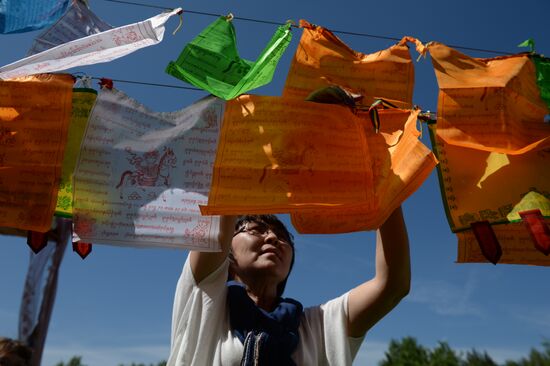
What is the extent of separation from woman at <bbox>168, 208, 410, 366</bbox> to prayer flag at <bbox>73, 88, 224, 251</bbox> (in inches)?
4.7

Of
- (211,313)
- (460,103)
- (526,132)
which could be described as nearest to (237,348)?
(211,313)

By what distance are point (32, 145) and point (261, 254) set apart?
839 mm

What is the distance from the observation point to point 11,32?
6.38 ft

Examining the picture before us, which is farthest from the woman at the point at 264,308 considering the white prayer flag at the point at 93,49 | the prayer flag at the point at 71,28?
the prayer flag at the point at 71,28

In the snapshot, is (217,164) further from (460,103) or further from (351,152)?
(460,103)

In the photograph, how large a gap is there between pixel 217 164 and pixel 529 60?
121 cm

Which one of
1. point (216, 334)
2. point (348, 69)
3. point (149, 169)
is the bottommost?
point (216, 334)

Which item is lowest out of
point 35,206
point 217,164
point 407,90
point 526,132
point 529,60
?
point 35,206

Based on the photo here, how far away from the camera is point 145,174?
60.0 inches

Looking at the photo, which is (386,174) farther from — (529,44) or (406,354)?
(406,354)

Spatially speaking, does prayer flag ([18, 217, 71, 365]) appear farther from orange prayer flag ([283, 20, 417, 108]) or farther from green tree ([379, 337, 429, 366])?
green tree ([379, 337, 429, 366])

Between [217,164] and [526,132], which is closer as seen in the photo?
[217,164]

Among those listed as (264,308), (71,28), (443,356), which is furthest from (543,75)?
(443,356)

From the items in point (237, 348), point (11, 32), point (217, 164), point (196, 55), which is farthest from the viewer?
point (11, 32)
